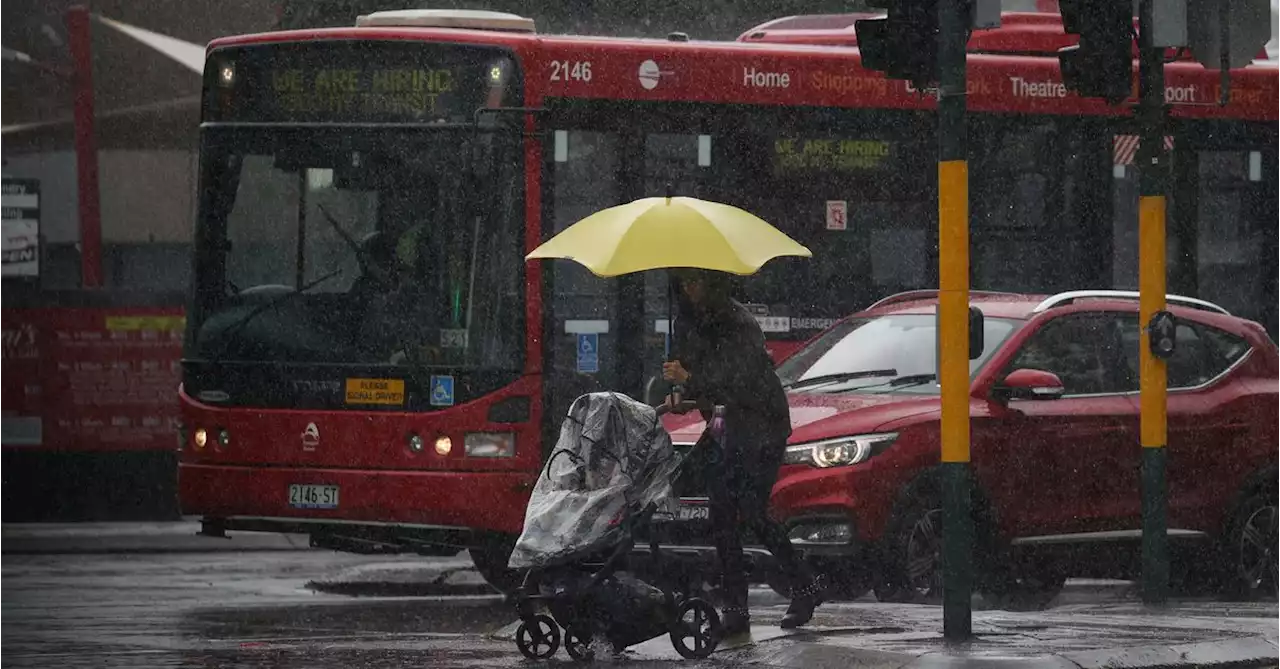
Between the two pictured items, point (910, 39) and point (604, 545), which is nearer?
point (910, 39)

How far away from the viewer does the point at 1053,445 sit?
1366 cm

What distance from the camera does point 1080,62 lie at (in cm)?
1270

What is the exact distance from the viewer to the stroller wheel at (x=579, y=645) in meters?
10.9

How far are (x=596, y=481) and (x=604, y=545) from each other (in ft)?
1.03

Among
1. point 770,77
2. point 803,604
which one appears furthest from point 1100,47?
point 770,77

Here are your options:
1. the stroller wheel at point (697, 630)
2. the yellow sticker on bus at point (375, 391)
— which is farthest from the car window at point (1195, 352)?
the stroller wheel at point (697, 630)

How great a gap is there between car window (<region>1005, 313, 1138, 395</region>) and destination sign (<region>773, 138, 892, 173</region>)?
2246mm

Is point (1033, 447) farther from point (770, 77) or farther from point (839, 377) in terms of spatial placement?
point (770, 77)

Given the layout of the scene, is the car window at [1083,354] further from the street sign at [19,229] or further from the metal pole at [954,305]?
the street sign at [19,229]

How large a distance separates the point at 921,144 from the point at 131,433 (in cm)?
767

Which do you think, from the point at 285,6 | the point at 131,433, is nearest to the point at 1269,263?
the point at 131,433

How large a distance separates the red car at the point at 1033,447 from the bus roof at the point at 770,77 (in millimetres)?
1631

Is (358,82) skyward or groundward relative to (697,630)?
skyward

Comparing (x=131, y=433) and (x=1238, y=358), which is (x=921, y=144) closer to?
(x=1238, y=358)
